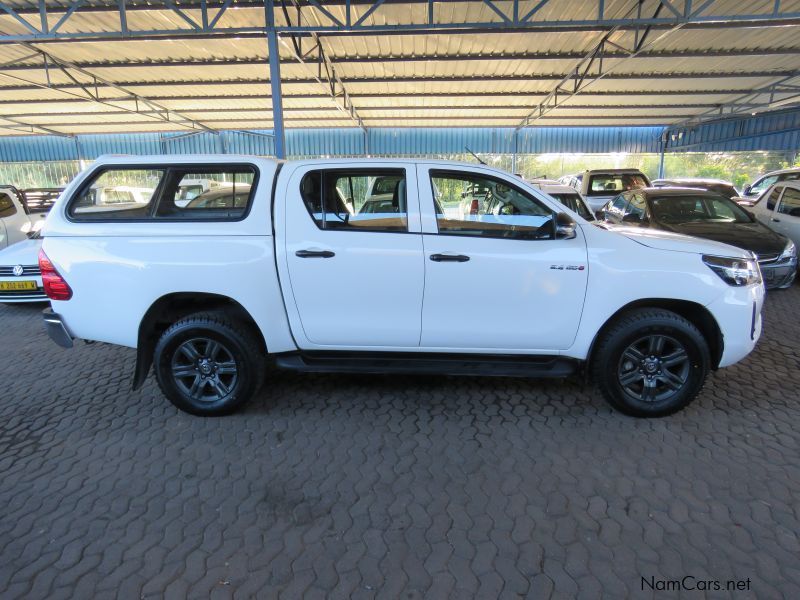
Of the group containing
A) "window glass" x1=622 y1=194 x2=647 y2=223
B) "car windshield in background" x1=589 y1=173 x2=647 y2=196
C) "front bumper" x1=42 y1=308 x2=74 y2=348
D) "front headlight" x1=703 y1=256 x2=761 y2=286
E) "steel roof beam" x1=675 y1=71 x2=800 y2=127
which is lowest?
"front bumper" x1=42 y1=308 x2=74 y2=348

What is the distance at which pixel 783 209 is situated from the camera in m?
8.56

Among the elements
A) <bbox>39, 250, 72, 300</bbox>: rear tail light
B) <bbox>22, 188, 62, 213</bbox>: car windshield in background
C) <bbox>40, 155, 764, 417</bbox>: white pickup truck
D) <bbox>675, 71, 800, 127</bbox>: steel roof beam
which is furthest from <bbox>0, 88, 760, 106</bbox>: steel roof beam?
<bbox>39, 250, 72, 300</bbox>: rear tail light

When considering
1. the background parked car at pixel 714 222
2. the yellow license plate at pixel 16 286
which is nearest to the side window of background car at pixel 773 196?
the background parked car at pixel 714 222

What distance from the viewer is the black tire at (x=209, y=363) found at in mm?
Answer: 3557

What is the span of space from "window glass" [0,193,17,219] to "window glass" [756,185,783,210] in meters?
13.8

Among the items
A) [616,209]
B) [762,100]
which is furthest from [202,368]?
[762,100]

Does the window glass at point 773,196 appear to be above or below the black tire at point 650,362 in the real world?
above

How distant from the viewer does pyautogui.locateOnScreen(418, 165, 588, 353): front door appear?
3.39 metres

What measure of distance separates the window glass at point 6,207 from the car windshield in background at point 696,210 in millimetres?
11012

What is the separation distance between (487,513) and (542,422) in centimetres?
116

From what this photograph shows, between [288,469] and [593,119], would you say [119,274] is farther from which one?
[593,119]

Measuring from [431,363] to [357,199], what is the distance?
54.8 inches

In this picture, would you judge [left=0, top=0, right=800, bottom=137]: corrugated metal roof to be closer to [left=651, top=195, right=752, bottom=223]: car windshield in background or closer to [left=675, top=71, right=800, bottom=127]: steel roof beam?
[left=675, top=71, right=800, bottom=127]: steel roof beam

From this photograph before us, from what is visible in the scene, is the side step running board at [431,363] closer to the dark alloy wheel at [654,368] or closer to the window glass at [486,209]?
the dark alloy wheel at [654,368]
